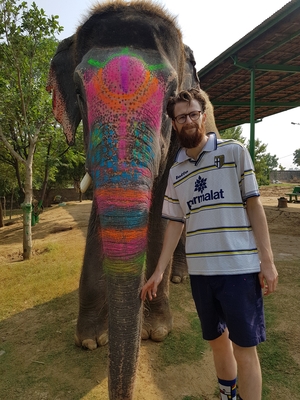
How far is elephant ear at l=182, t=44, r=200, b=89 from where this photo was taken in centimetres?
283

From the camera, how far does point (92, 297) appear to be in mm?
2818

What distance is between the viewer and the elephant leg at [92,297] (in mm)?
2773

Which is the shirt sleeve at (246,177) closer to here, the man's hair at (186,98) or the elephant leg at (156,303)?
the man's hair at (186,98)

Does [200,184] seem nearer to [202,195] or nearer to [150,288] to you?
[202,195]

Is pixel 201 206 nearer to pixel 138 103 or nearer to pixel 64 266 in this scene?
pixel 138 103

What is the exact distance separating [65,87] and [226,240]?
2105mm

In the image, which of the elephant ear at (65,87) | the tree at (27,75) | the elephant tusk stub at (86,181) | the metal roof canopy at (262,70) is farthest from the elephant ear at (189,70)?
the tree at (27,75)

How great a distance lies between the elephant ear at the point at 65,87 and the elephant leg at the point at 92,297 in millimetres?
730

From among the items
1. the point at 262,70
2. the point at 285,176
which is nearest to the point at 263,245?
the point at 262,70

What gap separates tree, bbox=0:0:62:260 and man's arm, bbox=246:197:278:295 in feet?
17.5

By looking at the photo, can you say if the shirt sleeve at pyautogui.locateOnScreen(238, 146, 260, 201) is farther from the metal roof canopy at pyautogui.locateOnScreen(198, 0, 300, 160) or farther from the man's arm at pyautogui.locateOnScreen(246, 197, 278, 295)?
the metal roof canopy at pyautogui.locateOnScreen(198, 0, 300, 160)

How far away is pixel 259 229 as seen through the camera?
1.50 metres

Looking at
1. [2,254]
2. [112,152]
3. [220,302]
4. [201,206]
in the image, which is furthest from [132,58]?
[2,254]

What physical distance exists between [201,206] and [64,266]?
13.7ft
